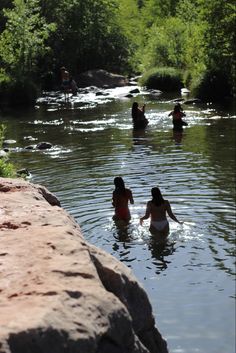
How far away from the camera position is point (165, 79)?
43438mm

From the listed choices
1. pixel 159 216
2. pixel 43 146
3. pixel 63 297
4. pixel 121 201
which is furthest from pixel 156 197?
pixel 43 146

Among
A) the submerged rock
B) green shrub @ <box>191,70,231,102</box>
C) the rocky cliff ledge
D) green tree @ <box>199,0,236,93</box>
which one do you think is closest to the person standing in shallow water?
the rocky cliff ledge

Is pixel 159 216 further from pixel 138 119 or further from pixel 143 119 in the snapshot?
pixel 143 119

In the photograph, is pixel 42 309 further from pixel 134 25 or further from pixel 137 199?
pixel 134 25

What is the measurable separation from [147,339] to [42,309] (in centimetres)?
151

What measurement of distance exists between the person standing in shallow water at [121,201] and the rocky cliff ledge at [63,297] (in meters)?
7.22

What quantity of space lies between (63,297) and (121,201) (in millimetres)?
9151

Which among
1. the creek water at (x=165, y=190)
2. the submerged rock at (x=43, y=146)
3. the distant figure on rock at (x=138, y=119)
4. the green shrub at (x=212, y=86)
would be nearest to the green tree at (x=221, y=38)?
the green shrub at (x=212, y=86)

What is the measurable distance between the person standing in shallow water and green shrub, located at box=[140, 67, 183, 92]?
30.8 meters

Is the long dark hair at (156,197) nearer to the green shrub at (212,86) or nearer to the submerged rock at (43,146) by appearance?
the submerged rock at (43,146)

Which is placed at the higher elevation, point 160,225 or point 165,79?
point 165,79

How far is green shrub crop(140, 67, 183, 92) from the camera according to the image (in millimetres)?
43438

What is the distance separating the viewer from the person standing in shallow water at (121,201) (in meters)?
13.3

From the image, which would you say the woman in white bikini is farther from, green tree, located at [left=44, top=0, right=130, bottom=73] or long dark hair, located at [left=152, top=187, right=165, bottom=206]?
green tree, located at [left=44, top=0, right=130, bottom=73]
